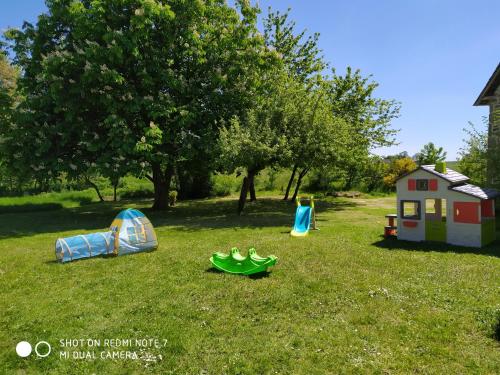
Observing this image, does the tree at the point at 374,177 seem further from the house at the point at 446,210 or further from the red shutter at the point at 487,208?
the red shutter at the point at 487,208

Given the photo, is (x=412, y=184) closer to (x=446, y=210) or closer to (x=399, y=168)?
(x=446, y=210)

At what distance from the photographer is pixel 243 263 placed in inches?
376

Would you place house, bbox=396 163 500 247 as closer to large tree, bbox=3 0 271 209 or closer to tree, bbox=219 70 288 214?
tree, bbox=219 70 288 214

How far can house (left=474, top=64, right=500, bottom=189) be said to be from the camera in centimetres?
1647

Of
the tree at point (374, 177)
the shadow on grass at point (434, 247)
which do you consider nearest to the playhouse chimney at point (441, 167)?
the shadow on grass at point (434, 247)

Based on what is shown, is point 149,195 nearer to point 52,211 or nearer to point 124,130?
point 52,211

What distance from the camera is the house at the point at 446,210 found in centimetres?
1249

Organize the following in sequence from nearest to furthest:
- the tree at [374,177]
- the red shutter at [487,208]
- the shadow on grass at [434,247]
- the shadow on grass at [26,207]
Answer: the shadow on grass at [434,247] → the red shutter at [487,208] → the shadow on grass at [26,207] → the tree at [374,177]

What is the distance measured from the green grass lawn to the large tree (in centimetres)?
801

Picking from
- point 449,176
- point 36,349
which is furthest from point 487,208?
point 36,349

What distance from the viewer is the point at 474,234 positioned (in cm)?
1247

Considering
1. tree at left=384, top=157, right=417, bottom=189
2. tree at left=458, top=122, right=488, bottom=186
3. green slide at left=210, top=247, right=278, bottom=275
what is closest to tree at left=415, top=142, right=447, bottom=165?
tree at left=384, top=157, right=417, bottom=189

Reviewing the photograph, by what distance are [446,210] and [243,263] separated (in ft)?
26.8

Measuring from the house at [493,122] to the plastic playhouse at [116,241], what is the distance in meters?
15.3
